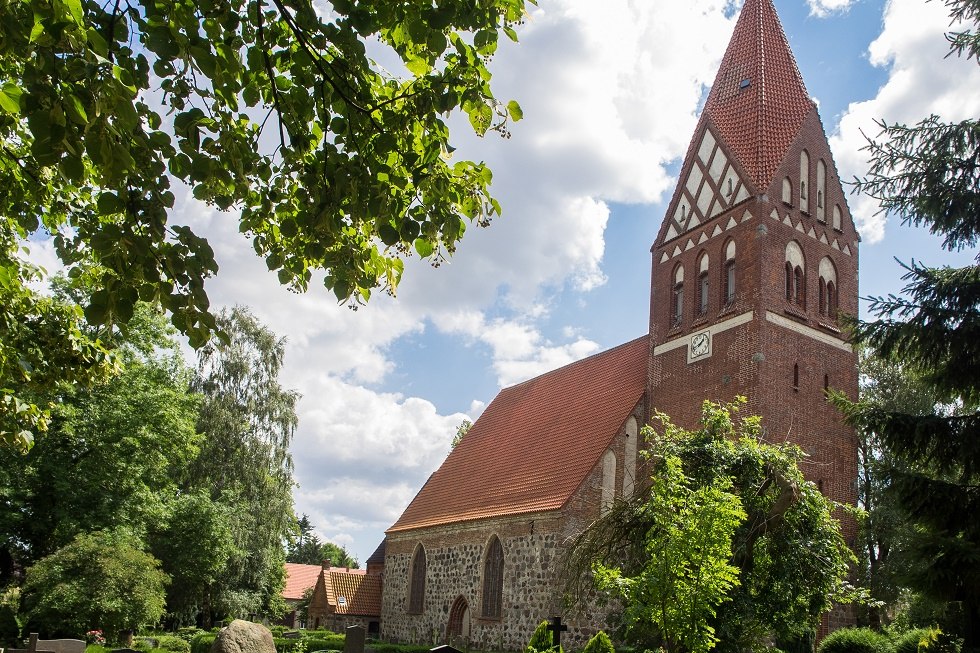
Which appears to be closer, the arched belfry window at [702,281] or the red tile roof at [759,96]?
the red tile roof at [759,96]

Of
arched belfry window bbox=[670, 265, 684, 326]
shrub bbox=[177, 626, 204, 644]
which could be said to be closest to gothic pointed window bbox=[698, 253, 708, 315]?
arched belfry window bbox=[670, 265, 684, 326]

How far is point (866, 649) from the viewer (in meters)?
17.1

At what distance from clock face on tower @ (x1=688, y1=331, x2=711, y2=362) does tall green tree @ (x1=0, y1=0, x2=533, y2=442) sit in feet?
49.9

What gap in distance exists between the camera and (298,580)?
181 feet

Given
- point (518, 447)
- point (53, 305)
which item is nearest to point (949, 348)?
point (53, 305)

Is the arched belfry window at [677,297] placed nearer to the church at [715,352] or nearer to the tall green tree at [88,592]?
the church at [715,352]

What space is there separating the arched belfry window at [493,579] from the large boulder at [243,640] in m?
9.81

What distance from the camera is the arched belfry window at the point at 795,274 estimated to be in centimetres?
1995

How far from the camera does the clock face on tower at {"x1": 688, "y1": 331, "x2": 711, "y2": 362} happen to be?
2014cm

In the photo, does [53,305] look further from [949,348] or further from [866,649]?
[866,649]

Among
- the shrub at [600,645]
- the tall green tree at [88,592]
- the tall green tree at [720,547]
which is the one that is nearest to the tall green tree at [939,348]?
the tall green tree at [720,547]

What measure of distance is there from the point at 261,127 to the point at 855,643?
1623 cm

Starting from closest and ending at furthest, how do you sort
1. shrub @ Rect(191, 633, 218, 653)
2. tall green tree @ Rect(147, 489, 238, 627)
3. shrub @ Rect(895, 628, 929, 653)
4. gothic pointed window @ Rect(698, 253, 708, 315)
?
shrub @ Rect(895, 628, 929, 653)
gothic pointed window @ Rect(698, 253, 708, 315)
shrub @ Rect(191, 633, 218, 653)
tall green tree @ Rect(147, 489, 238, 627)

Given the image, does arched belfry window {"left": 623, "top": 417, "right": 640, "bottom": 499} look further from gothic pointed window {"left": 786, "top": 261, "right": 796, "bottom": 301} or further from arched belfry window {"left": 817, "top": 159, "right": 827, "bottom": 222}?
arched belfry window {"left": 817, "top": 159, "right": 827, "bottom": 222}
